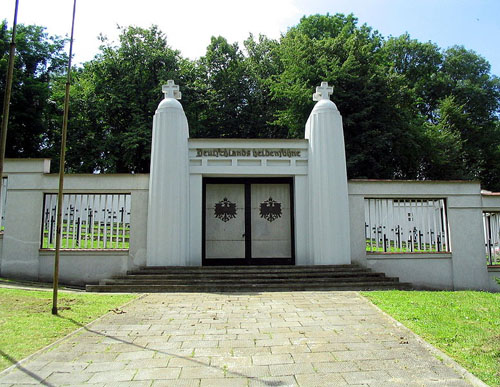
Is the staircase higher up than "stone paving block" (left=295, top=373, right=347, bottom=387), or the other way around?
the staircase

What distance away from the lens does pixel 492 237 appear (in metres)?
11.4

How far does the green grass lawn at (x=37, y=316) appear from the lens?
15.0 ft

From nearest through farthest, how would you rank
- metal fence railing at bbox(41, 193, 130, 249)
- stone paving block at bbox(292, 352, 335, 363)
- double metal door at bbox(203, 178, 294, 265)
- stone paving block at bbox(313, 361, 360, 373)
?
stone paving block at bbox(313, 361, 360, 373)
stone paving block at bbox(292, 352, 335, 363)
metal fence railing at bbox(41, 193, 130, 249)
double metal door at bbox(203, 178, 294, 265)

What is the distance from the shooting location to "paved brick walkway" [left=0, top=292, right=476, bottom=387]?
3.72 m

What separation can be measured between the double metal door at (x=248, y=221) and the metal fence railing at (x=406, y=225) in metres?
2.49

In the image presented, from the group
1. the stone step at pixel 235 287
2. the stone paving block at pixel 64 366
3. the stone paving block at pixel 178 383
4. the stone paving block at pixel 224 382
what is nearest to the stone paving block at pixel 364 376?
the stone paving block at pixel 224 382

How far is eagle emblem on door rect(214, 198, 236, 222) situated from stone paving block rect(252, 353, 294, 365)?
759 cm

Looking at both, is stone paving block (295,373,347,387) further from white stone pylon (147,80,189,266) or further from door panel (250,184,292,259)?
door panel (250,184,292,259)

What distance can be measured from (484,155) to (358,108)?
12.4 meters

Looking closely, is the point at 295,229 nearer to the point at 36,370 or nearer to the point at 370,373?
the point at 370,373

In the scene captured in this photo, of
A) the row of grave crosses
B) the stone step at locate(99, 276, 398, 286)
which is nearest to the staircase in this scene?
the stone step at locate(99, 276, 398, 286)

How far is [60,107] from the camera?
2195cm

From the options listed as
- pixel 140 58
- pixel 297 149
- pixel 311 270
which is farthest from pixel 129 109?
A: pixel 311 270

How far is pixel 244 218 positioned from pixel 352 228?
3277 mm
